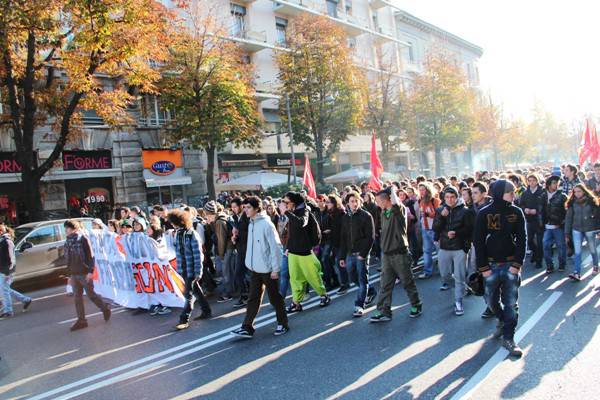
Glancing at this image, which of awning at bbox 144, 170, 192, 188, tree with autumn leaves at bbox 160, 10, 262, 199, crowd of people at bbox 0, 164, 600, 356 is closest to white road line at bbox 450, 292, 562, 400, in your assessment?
crowd of people at bbox 0, 164, 600, 356

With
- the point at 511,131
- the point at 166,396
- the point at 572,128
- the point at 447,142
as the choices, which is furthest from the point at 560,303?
the point at 572,128

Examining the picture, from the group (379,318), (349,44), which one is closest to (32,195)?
(379,318)

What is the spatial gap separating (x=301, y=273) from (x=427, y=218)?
310 cm

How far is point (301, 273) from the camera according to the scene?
23.9ft

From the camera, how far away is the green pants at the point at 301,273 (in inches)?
284

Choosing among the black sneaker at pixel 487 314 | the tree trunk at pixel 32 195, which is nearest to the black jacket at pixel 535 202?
the black sneaker at pixel 487 314

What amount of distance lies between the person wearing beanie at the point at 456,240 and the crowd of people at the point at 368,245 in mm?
14

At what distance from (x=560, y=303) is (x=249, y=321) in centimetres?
405

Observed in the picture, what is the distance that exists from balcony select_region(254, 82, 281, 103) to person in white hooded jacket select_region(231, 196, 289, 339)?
22683 mm

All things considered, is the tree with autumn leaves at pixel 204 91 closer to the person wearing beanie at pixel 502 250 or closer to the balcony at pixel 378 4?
the person wearing beanie at pixel 502 250

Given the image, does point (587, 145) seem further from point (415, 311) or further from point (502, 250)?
point (502, 250)

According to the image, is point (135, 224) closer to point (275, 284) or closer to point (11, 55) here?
point (275, 284)

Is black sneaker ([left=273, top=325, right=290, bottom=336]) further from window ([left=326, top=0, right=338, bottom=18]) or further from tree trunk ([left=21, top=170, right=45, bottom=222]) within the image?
window ([left=326, top=0, right=338, bottom=18])

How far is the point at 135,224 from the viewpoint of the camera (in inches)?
336
